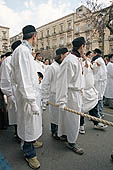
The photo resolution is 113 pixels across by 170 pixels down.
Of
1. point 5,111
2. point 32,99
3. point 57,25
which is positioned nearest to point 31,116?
point 32,99

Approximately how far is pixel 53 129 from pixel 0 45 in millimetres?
46396

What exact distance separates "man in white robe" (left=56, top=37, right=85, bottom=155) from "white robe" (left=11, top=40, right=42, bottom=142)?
49 cm

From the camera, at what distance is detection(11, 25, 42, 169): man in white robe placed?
6.43 ft

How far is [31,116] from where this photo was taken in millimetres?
2135

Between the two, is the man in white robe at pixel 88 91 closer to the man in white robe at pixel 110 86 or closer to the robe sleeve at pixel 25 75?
the robe sleeve at pixel 25 75

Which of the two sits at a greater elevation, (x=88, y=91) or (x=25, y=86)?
(x=25, y=86)

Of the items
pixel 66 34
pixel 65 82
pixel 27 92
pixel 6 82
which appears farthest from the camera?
pixel 66 34

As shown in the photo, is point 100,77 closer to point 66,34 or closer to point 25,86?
point 25,86

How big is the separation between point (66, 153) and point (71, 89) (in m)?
1.11

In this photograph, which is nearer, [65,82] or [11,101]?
[65,82]

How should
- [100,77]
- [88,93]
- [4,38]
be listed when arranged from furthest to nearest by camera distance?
[4,38], [100,77], [88,93]

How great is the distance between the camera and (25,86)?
1940mm

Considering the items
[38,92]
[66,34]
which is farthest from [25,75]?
[66,34]

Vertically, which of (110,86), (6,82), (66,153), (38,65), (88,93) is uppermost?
(38,65)
